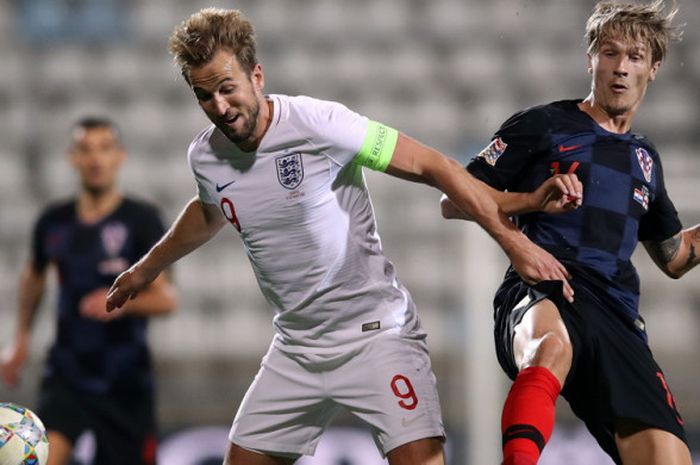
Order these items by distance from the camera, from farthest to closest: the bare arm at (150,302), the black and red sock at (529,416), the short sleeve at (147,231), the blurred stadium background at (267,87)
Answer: the blurred stadium background at (267,87) < the short sleeve at (147,231) < the bare arm at (150,302) < the black and red sock at (529,416)

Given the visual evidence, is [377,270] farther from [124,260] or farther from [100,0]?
[100,0]

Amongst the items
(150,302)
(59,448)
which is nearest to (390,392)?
(150,302)

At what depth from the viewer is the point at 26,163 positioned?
902cm

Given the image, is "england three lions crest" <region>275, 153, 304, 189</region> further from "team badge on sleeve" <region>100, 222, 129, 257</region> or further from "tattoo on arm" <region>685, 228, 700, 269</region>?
"team badge on sleeve" <region>100, 222, 129, 257</region>

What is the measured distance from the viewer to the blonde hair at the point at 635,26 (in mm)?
3586

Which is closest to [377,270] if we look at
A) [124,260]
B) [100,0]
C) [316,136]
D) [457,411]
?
[316,136]

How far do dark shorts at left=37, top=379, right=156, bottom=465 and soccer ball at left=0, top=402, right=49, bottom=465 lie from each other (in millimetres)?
1717

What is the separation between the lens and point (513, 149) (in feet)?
11.9

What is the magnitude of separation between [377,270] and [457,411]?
3193mm

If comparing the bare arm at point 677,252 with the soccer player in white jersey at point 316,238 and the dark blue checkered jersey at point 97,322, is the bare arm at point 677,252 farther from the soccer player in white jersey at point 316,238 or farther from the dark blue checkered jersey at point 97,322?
the dark blue checkered jersey at point 97,322

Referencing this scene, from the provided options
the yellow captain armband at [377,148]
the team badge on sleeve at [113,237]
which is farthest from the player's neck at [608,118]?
the team badge on sleeve at [113,237]

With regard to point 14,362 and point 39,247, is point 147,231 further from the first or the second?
point 14,362

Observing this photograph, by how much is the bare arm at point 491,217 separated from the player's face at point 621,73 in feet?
1.66

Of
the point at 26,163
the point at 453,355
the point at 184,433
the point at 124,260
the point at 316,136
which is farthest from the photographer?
the point at 26,163
